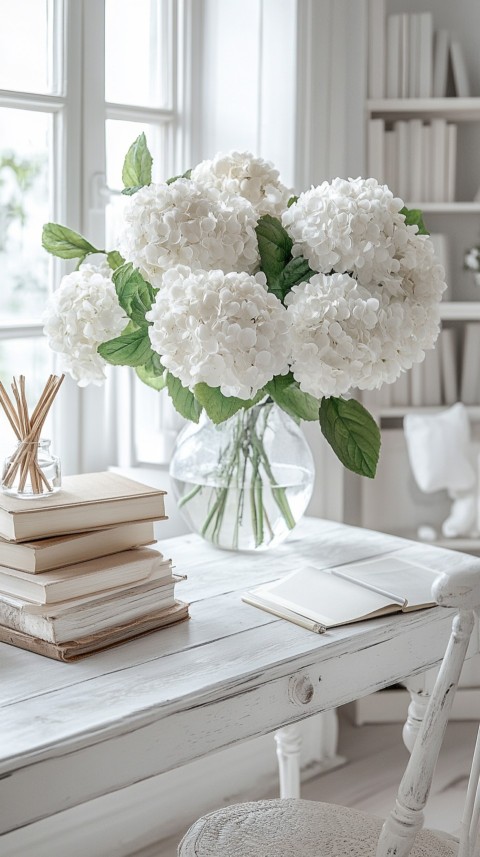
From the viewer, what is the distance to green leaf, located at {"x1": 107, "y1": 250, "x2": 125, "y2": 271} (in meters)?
1.57

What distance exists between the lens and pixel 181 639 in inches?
53.5

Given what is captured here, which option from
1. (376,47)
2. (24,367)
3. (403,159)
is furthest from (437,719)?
(376,47)

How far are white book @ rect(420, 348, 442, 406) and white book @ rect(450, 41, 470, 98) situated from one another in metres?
0.66

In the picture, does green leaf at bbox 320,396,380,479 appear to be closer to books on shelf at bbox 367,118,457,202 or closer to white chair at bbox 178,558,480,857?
white chair at bbox 178,558,480,857

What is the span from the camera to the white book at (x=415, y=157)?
2.51 metres

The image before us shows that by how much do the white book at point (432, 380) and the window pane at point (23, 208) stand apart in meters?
1.07

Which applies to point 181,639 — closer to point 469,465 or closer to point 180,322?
point 180,322

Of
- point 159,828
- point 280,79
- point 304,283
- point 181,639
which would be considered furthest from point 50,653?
point 280,79

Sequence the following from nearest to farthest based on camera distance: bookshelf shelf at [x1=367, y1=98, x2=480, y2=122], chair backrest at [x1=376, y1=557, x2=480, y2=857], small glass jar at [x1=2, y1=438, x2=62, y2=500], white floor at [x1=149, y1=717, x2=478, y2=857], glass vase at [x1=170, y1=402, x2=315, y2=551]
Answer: chair backrest at [x1=376, y1=557, x2=480, y2=857] < small glass jar at [x1=2, y1=438, x2=62, y2=500] < glass vase at [x1=170, y1=402, x2=315, y2=551] < white floor at [x1=149, y1=717, x2=478, y2=857] < bookshelf shelf at [x1=367, y1=98, x2=480, y2=122]

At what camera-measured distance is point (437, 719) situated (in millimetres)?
1085

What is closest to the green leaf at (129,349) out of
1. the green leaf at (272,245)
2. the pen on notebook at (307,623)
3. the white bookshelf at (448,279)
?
the green leaf at (272,245)

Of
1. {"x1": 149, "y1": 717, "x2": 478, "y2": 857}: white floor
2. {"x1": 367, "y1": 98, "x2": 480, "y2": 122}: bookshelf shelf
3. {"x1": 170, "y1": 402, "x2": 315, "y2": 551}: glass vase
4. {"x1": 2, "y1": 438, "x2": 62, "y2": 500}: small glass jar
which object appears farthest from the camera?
{"x1": 367, "y1": 98, "x2": 480, "y2": 122}: bookshelf shelf

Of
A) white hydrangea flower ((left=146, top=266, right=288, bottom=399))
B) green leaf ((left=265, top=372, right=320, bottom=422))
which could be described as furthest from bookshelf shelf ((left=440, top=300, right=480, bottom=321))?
white hydrangea flower ((left=146, top=266, right=288, bottom=399))

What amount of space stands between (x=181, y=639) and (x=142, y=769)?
231mm
